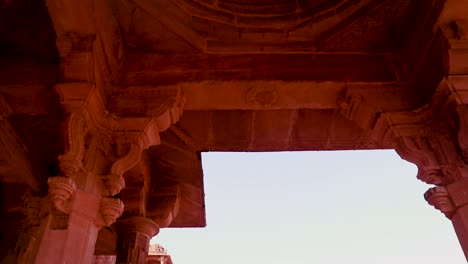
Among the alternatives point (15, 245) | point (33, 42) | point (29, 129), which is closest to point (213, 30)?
point (33, 42)

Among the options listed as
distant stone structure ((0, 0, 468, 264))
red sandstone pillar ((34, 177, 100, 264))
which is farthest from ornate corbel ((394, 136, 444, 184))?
red sandstone pillar ((34, 177, 100, 264))

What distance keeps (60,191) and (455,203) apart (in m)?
2.40

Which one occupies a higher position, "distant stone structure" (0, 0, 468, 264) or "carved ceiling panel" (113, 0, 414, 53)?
"carved ceiling panel" (113, 0, 414, 53)

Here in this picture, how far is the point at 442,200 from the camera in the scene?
2.79 m

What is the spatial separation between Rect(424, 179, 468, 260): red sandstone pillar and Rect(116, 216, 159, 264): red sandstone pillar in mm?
2672

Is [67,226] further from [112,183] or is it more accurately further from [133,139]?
[133,139]

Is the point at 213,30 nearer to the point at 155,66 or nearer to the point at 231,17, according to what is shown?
the point at 231,17

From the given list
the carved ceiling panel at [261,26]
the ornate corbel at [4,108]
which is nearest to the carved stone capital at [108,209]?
the ornate corbel at [4,108]

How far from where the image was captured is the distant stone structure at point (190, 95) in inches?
113

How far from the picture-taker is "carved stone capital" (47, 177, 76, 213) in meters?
2.49

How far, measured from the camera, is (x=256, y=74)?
3586 millimetres

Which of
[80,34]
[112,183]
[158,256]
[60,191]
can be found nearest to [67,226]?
[60,191]

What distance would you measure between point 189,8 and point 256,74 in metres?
0.87

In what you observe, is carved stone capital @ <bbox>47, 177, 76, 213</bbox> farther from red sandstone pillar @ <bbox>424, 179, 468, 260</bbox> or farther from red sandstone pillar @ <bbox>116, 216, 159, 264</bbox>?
red sandstone pillar @ <bbox>424, 179, 468, 260</bbox>
